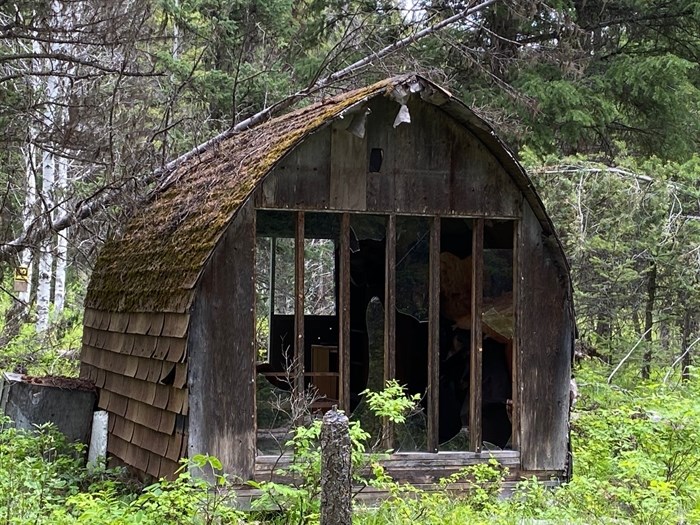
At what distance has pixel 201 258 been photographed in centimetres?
639

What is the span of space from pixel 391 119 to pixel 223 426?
9.33 feet

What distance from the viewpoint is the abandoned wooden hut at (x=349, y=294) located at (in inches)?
258

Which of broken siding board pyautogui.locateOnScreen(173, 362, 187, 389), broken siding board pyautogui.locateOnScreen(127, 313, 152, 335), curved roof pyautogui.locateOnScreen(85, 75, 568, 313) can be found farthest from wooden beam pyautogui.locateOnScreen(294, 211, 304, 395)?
broken siding board pyautogui.locateOnScreen(127, 313, 152, 335)

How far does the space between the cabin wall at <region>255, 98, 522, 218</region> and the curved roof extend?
0.14 meters

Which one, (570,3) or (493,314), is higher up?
(570,3)

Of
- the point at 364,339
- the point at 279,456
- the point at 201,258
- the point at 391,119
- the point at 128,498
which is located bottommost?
the point at 128,498

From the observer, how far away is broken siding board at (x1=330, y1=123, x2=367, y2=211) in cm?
696

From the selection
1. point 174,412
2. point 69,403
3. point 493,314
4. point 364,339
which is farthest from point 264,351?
point 174,412

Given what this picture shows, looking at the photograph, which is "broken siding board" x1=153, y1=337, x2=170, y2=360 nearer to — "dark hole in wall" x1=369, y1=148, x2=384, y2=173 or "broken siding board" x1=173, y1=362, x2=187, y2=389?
"broken siding board" x1=173, y1=362, x2=187, y2=389

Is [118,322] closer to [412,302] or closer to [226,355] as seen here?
[226,355]

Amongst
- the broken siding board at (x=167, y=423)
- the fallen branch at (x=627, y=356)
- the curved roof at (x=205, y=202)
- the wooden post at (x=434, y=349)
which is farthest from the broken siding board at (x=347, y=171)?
the fallen branch at (x=627, y=356)

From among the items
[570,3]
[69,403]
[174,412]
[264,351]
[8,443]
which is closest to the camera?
[174,412]

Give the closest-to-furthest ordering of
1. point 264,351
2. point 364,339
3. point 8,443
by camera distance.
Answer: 1. point 8,443
2. point 364,339
3. point 264,351

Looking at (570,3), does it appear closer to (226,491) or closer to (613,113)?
(613,113)
